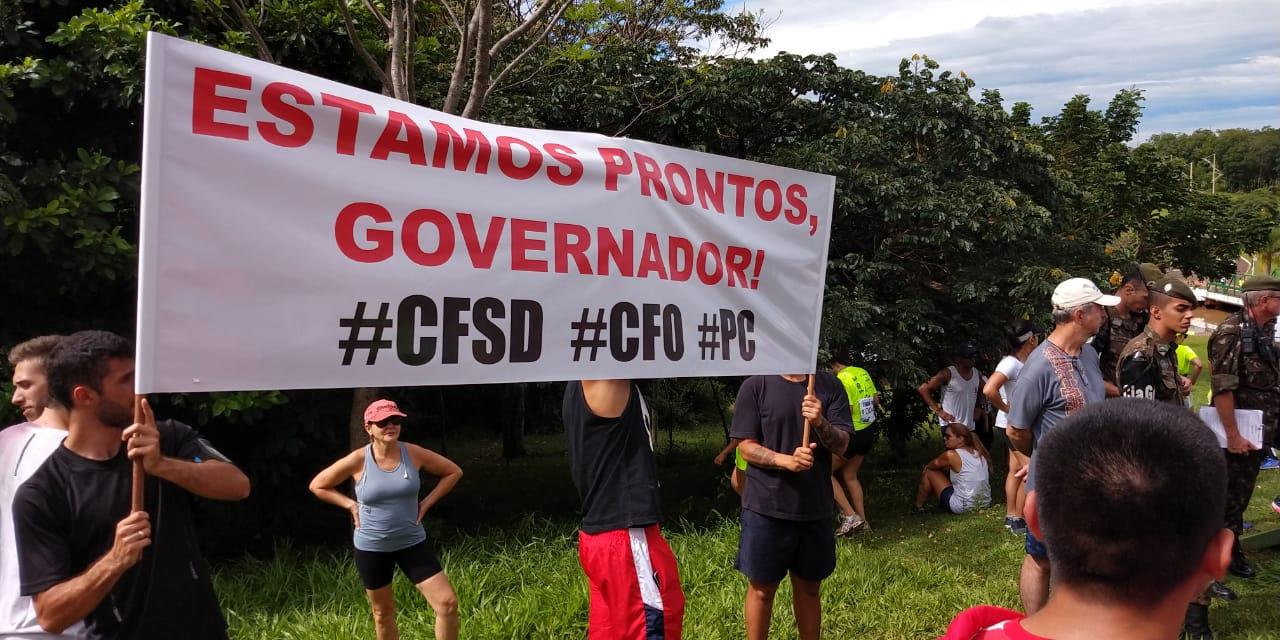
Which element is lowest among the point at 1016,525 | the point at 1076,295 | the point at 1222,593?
the point at 1016,525

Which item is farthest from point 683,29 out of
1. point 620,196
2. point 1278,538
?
point 620,196

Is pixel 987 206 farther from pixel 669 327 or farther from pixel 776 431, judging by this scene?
pixel 669 327

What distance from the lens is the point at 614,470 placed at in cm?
336

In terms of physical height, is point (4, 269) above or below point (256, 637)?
above

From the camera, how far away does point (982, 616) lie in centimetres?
150

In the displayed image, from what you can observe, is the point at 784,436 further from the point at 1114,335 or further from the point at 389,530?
the point at 1114,335

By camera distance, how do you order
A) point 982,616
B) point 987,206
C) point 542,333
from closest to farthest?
1. point 982,616
2. point 542,333
3. point 987,206

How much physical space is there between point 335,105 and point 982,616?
2.12 m

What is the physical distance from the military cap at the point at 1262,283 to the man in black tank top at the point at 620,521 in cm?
389

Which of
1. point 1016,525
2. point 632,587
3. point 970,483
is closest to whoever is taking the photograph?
point 632,587

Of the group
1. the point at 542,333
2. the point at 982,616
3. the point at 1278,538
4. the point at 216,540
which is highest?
the point at 542,333

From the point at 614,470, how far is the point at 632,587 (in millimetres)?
420

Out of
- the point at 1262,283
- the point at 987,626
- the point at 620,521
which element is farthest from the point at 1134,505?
the point at 1262,283

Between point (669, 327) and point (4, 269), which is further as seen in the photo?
point (4, 269)
